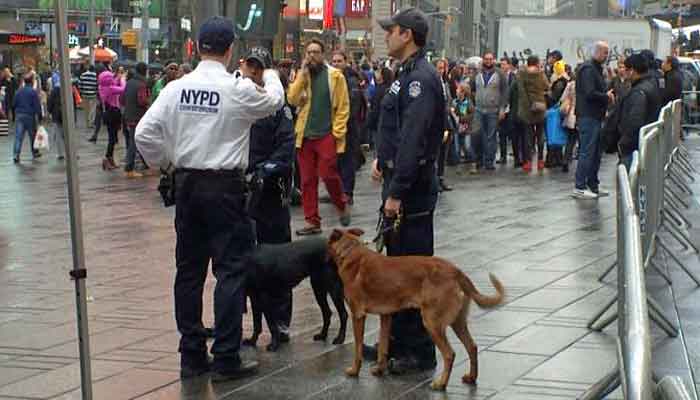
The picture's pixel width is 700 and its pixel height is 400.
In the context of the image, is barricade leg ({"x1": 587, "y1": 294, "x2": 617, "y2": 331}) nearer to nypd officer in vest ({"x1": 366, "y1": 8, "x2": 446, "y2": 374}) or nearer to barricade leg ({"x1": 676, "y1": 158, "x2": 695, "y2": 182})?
nypd officer in vest ({"x1": 366, "y1": 8, "x2": 446, "y2": 374})

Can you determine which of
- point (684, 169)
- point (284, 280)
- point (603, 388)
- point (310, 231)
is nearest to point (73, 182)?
point (284, 280)

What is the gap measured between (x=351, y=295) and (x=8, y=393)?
1.78m

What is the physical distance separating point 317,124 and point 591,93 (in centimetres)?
439

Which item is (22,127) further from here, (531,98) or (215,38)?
(215,38)

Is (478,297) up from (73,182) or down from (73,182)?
down

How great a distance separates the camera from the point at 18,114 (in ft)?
79.5

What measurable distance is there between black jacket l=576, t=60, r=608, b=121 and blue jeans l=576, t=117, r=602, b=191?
96 millimetres

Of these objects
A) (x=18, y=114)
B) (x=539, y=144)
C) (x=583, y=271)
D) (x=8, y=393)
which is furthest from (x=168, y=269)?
(x=18, y=114)

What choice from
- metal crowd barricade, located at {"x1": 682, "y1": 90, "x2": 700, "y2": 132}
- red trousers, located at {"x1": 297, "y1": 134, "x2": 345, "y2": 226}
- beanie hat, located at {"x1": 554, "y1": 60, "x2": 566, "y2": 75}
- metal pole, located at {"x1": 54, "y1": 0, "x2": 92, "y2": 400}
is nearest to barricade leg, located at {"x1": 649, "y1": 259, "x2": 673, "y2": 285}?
red trousers, located at {"x1": 297, "y1": 134, "x2": 345, "y2": 226}

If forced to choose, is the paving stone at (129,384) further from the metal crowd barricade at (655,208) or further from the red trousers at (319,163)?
the red trousers at (319,163)

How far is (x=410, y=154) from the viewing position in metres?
6.85

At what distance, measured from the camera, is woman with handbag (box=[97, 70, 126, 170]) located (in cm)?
2162

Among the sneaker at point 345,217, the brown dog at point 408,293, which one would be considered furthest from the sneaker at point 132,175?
the brown dog at point 408,293

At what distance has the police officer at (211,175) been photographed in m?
6.74
